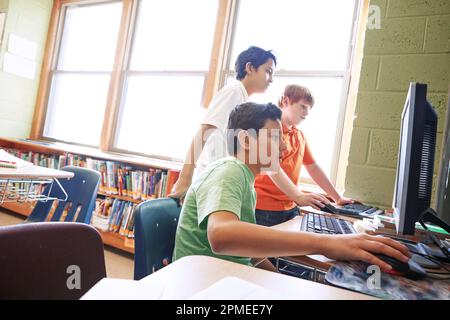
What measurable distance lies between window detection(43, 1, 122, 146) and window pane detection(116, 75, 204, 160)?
0.41m

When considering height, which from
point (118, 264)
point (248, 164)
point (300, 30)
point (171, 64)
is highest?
point (300, 30)

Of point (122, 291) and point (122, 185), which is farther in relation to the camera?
point (122, 185)

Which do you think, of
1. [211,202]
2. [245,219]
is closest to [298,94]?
[245,219]

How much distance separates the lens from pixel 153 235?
2.88 feet

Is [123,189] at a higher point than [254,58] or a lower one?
lower

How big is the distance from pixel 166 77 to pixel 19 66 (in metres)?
2.03

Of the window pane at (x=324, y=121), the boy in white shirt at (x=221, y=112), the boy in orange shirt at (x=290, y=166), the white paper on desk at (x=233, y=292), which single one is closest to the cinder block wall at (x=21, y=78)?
the window pane at (x=324, y=121)

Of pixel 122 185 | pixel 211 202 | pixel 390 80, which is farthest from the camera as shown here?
pixel 122 185

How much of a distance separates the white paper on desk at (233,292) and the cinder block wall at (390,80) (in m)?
1.52

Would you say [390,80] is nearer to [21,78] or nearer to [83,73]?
[83,73]

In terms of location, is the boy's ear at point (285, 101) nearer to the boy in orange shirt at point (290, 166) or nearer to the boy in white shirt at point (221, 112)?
the boy in orange shirt at point (290, 166)

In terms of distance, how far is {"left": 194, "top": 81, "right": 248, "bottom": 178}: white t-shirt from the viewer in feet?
4.97

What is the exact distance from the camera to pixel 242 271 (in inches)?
22.7
